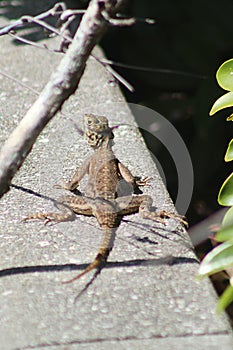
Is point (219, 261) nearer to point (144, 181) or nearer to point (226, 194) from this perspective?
point (226, 194)

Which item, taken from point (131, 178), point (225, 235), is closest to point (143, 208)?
point (131, 178)

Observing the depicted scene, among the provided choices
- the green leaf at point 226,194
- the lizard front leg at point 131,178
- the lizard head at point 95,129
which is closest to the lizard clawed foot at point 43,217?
the lizard front leg at point 131,178

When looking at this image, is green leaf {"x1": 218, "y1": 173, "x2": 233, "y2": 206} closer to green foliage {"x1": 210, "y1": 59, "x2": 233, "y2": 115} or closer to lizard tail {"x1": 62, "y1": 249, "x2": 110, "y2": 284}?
green foliage {"x1": 210, "y1": 59, "x2": 233, "y2": 115}

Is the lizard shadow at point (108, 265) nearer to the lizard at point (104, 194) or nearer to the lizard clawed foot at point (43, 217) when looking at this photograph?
the lizard at point (104, 194)

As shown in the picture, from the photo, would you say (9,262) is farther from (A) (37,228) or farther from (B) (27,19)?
(B) (27,19)

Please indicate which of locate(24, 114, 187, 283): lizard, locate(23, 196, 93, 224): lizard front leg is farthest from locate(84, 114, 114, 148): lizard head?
locate(23, 196, 93, 224): lizard front leg

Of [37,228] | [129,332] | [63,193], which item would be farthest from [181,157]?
[129,332]

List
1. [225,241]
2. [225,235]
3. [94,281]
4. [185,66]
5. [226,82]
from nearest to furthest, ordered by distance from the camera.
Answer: [225,235]
[225,241]
[94,281]
[226,82]
[185,66]
